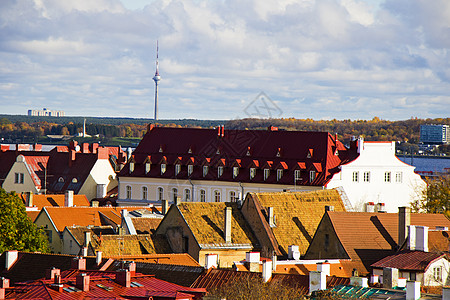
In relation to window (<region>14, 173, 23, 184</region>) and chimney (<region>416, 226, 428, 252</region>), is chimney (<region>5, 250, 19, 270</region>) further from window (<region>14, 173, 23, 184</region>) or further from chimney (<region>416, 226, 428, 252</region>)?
window (<region>14, 173, 23, 184</region>)

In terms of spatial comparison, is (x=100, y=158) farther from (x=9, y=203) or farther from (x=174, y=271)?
(x=174, y=271)

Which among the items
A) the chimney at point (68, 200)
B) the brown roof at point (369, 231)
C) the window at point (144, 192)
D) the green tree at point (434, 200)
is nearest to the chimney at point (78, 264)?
the brown roof at point (369, 231)

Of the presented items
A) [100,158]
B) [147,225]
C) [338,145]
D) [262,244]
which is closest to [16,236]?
[147,225]

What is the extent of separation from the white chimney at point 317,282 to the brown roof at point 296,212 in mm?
23331

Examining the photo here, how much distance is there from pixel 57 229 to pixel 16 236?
9274 millimetres

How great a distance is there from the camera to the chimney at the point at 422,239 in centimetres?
6059

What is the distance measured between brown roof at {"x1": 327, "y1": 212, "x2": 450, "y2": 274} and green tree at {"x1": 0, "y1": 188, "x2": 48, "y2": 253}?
18.5 meters

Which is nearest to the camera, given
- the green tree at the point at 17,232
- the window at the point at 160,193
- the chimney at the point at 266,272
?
the chimney at the point at 266,272

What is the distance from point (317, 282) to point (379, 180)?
214 feet

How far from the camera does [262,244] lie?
2876 inches

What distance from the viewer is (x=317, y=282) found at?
48.8 meters

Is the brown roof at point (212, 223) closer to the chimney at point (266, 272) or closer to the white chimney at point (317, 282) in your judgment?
the chimney at point (266, 272)

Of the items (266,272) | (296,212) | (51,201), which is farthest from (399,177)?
(266,272)

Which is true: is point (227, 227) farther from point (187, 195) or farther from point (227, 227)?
point (187, 195)
